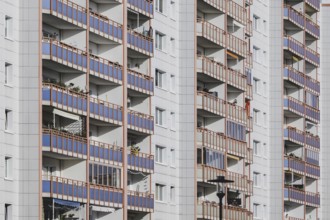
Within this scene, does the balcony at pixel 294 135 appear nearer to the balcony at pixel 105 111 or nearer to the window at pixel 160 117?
the window at pixel 160 117

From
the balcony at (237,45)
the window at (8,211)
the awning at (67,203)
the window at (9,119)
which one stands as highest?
the balcony at (237,45)

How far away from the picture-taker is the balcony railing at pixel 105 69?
9969cm

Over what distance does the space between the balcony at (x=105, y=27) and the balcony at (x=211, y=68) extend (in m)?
13.7

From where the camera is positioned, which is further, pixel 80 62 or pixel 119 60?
pixel 119 60

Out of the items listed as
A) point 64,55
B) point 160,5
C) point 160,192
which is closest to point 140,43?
point 160,5

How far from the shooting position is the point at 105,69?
10144 cm

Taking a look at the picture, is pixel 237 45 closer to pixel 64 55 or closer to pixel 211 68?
pixel 211 68

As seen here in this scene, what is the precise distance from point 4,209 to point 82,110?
10.6 metres

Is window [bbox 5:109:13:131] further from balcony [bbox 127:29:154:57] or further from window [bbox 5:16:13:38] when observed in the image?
balcony [bbox 127:29:154:57]

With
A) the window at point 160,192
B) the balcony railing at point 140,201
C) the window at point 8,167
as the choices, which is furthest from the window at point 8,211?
the window at point 160,192

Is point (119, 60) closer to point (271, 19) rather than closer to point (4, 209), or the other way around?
point (4, 209)

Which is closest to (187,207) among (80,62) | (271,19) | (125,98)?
(125,98)

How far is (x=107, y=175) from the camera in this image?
101250mm

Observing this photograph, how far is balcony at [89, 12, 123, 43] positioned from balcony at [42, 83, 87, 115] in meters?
5.11
